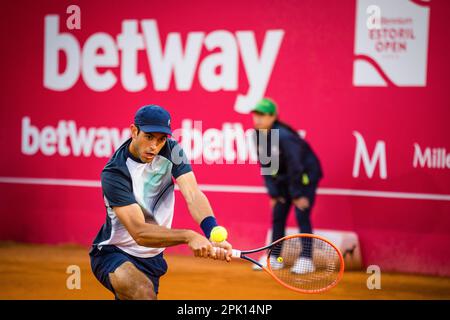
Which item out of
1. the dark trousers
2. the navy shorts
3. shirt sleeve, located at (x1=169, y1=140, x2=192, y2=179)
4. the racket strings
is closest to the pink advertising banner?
the dark trousers

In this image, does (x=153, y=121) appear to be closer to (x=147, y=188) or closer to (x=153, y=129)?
(x=153, y=129)

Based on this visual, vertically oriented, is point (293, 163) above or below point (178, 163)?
below

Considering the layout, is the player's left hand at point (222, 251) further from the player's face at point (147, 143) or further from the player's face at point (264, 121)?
the player's face at point (264, 121)

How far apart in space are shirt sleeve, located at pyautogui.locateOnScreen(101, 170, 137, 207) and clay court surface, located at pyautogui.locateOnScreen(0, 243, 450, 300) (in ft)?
8.19

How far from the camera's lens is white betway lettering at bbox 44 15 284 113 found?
789 centimetres

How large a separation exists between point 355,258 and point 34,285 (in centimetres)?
337

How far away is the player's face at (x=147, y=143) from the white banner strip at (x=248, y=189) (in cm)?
411

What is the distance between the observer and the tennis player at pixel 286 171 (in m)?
6.98

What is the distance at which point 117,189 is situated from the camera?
12.3 feet

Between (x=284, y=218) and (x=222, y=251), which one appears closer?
(x=222, y=251)

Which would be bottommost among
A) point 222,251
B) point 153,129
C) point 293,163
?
point 222,251

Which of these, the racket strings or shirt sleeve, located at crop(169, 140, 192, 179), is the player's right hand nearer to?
shirt sleeve, located at crop(169, 140, 192, 179)

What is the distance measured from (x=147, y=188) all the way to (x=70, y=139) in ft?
15.7

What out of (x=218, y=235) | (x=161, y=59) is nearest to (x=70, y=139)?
(x=161, y=59)
